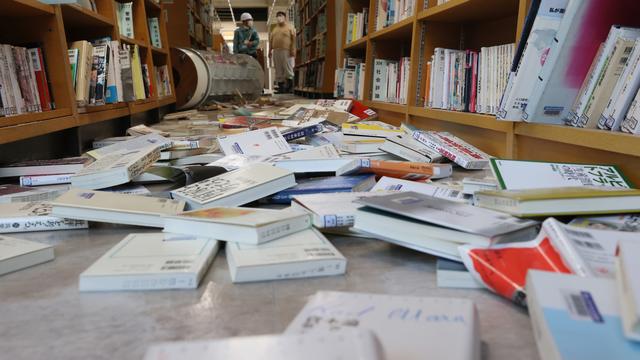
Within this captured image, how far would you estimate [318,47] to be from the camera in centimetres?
720

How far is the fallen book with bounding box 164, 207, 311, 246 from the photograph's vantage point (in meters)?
0.78

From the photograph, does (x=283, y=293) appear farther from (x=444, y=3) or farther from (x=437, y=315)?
(x=444, y=3)

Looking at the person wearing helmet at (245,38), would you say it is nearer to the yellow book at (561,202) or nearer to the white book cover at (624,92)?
the white book cover at (624,92)

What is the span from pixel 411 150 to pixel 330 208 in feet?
2.36

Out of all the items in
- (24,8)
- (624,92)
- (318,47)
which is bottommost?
(624,92)

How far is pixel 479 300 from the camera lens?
644mm

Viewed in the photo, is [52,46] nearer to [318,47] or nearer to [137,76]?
[137,76]

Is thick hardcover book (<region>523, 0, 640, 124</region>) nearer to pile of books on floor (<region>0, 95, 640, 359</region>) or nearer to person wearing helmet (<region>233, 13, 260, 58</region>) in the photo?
pile of books on floor (<region>0, 95, 640, 359</region>)

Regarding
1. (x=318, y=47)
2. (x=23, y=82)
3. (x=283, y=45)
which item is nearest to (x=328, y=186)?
(x=23, y=82)

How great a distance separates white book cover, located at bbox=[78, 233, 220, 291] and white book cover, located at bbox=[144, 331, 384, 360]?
33 centimetres

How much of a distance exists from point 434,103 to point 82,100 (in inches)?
61.5

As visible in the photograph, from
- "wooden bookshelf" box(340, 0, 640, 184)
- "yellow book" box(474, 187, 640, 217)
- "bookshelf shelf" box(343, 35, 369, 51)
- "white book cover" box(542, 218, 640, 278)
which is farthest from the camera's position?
"bookshelf shelf" box(343, 35, 369, 51)

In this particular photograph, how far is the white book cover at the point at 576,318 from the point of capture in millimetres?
432

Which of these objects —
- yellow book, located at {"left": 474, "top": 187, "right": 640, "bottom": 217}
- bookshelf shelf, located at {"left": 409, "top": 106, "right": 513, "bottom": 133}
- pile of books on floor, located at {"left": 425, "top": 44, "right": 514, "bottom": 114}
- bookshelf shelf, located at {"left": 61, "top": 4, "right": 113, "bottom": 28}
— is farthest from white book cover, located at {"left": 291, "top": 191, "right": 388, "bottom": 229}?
bookshelf shelf, located at {"left": 61, "top": 4, "right": 113, "bottom": 28}
